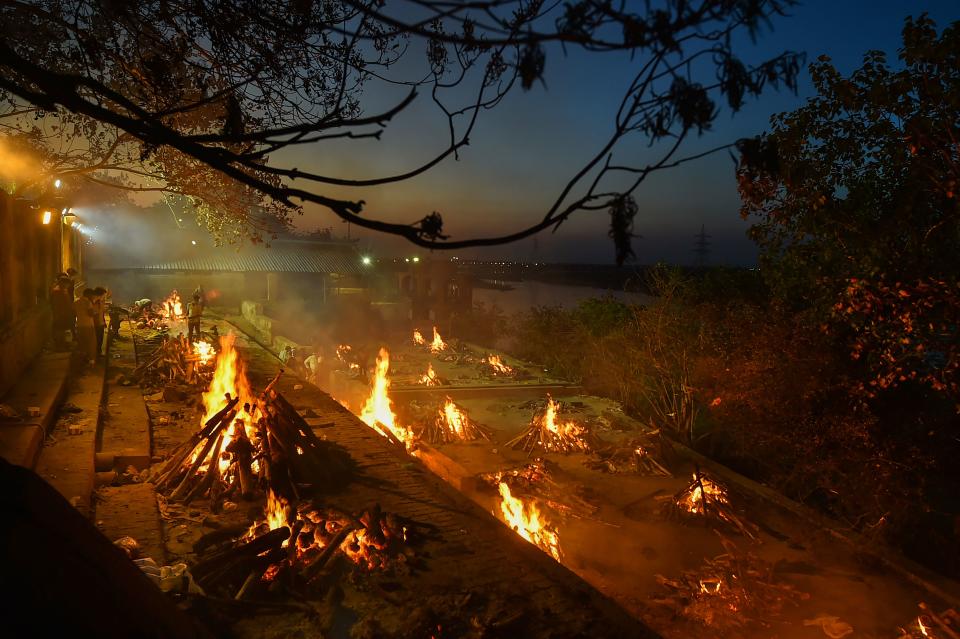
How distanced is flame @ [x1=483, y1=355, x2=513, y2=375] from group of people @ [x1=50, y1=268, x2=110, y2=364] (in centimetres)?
1136

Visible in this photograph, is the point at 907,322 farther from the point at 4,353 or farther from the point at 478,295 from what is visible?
the point at 478,295

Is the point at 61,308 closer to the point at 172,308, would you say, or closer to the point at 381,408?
the point at 381,408

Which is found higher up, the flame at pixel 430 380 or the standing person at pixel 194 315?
the standing person at pixel 194 315

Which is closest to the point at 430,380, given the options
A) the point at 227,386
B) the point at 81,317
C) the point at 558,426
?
the point at 558,426

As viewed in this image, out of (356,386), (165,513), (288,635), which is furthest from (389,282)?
(288,635)

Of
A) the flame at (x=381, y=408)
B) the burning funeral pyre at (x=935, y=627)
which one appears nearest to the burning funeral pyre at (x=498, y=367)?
the flame at (x=381, y=408)

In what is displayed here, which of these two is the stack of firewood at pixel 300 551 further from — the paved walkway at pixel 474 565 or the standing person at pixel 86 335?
the standing person at pixel 86 335

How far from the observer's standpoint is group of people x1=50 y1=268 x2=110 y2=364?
44.8 feet

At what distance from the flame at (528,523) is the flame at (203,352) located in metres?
8.51

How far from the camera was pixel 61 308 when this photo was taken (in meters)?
14.2

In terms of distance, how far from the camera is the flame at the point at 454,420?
1362 cm

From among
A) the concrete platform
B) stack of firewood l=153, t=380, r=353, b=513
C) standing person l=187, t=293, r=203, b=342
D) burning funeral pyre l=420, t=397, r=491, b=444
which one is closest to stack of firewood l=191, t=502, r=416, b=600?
stack of firewood l=153, t=380, r=353, b=513

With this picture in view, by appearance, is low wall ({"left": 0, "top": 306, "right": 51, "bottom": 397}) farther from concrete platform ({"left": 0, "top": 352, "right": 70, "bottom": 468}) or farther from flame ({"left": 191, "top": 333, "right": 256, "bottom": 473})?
flame ({"left": 191, "top": 333, "right": 256, "bottom": 473})

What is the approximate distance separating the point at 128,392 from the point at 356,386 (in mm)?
6014
